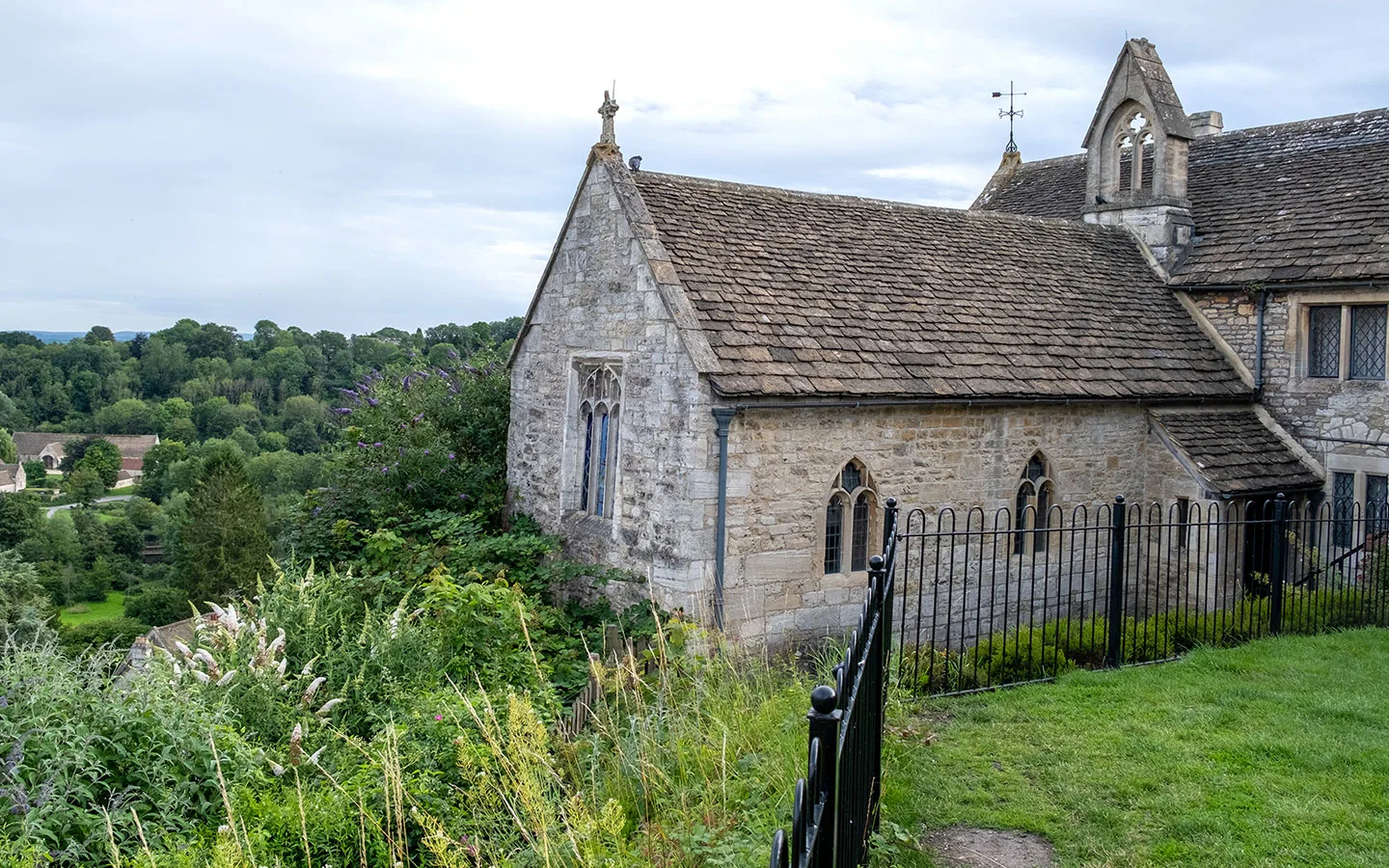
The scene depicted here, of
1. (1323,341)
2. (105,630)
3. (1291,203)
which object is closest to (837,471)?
(1323,341)

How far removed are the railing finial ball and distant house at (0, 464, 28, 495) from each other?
272 feet

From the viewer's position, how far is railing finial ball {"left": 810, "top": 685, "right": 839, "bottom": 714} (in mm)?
3297

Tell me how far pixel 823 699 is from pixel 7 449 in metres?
95.6

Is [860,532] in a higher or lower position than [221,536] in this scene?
higher

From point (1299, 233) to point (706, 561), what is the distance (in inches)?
464

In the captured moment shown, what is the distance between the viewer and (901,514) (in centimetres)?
1334

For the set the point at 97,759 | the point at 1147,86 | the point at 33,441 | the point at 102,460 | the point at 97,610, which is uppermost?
the point at 1147,86

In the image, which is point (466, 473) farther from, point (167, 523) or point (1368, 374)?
point (167, 523)

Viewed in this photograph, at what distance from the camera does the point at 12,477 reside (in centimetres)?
7706

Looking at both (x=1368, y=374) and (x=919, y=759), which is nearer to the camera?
(x=919, y=759)

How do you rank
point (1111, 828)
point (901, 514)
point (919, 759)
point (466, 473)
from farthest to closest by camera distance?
point (466, 473)
point (901, 514)
point (919, 759)
point (1111, 828)

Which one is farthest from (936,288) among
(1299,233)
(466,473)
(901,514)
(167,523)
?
(167,523)

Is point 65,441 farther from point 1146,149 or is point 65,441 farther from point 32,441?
point 1146,149

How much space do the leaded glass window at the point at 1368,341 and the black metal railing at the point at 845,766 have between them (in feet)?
43.3
